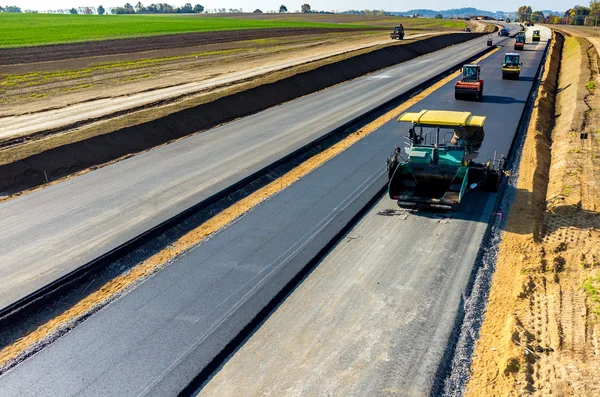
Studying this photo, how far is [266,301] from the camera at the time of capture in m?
9.69

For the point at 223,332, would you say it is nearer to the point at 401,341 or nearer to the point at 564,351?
the point at 401,341

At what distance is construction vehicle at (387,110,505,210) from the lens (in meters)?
13.5

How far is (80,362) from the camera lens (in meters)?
8.26

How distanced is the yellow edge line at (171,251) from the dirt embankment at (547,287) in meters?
→ 6.83

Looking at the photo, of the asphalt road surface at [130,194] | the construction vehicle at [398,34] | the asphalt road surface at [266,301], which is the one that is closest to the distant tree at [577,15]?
the construction vehicle at [398,34]

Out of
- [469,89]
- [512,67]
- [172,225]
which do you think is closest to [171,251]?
[172,225]

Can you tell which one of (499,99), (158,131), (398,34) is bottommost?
(499,99)

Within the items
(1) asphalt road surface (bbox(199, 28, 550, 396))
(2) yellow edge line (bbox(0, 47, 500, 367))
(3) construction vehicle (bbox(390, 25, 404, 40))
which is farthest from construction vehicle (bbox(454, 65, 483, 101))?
(3) construction vehicle (bbox(390, 25, 404, 40))

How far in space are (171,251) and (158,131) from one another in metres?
11.8

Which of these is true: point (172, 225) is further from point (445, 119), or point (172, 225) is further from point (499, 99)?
point (499, 99)

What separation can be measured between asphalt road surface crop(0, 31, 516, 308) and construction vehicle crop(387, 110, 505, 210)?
565cm

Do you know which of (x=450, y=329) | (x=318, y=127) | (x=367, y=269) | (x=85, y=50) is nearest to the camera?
(x=450, y=329)

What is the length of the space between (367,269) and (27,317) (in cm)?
Answer: 685

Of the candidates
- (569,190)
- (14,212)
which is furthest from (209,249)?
(569,190)
